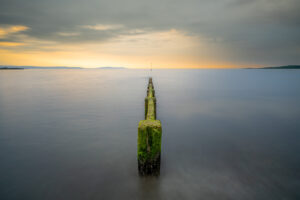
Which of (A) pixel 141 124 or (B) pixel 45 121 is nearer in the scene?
(A) pixel 141 124

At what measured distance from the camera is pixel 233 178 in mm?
4633

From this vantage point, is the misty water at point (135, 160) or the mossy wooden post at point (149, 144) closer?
the mossy wooden post at point (149, 144)

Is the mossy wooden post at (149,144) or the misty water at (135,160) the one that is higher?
the mossy wooden post at (149,144)

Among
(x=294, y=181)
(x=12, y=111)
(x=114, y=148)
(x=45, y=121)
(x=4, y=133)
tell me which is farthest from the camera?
(x=12, y=111)

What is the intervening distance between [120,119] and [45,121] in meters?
4.41

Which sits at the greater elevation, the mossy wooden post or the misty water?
the mossy wooden post

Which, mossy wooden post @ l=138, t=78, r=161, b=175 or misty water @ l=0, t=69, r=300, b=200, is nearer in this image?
mossy wooden post @ l=138, t=78, r=161, b=175

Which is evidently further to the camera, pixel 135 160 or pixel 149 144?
pixel 135 160

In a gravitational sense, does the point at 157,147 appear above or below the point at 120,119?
above

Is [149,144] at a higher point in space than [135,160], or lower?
higher

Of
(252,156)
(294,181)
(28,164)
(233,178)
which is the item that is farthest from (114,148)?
(294,181)

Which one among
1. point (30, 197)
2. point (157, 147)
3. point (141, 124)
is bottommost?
point (30, 197)

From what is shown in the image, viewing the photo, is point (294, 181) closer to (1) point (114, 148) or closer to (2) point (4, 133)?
(1) point (114, 148)

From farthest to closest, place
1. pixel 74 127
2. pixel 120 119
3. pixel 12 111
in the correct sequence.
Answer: pixel 12 111
pixel 120 119
pixel 74 127
